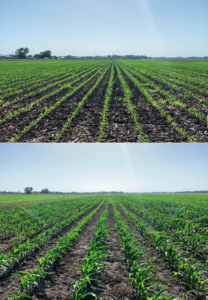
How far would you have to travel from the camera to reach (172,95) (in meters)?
13.9

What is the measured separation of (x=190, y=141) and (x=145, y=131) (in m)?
1.89

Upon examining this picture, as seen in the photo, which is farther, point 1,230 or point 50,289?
point 1,230

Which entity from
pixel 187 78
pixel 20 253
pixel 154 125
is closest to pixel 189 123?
pixel 154 125

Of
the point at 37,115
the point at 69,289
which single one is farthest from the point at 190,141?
the point at 37,115

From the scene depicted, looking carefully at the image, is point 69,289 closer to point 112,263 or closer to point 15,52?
point 112,263

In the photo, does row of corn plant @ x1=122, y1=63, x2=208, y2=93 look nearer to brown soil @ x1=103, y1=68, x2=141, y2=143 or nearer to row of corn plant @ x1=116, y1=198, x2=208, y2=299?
brown soil @ x1=103, y1=68, x2=141, y2=143

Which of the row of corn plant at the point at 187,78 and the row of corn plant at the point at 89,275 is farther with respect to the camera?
the row of corn plant at the point at 187,78

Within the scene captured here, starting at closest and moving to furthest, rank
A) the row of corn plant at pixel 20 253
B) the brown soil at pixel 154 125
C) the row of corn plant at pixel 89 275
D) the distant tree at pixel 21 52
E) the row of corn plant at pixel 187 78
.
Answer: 1. the row of corn plant at pixel 89 275
2. the row of corn plant at pixel 20 253
3. the brown soil at pixel 154 125
4. the row of corn plant at pixel 187 78
5. the distant tree at pixel 21 52

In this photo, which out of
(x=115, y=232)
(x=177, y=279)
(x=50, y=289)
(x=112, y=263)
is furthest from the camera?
(x=115, y=232)

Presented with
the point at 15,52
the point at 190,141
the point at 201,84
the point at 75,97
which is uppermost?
the point at 15,52

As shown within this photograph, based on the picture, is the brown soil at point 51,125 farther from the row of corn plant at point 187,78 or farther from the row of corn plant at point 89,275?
the row of corn plant at point 187,78

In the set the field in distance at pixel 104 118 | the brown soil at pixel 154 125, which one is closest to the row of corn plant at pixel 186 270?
the brown soil at pixel 154 125

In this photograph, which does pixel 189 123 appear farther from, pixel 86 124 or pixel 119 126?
pixel 86 124

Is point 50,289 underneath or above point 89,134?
underneath
